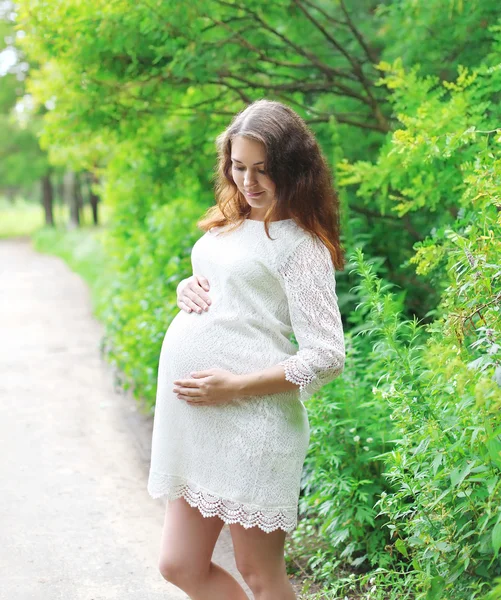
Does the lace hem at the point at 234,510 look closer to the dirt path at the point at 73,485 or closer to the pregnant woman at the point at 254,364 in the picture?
the pregnant woman at the point at 254,364

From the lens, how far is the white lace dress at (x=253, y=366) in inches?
102

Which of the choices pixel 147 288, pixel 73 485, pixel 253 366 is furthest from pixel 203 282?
pixel 147 288

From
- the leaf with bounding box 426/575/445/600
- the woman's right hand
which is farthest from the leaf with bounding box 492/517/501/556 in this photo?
the woman's right hand

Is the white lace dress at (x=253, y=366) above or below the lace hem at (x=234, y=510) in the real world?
above

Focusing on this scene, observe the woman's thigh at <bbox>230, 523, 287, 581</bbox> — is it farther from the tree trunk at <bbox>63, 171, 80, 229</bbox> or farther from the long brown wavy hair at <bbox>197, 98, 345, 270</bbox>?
the tree trunk at <bbox>63, 171, 80, 229</bbox>

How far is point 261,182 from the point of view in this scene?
268 centimetres

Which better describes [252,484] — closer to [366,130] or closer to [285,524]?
[285,524]

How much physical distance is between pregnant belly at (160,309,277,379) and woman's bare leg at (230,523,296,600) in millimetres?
518

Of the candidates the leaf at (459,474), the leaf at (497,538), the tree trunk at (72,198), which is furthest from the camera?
the tree trunk at (72,198)

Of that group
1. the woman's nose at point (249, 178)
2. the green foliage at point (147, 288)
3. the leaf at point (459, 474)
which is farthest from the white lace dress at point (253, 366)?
the green foliage at point (147, 288)

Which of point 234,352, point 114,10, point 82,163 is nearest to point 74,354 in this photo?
point 82,163

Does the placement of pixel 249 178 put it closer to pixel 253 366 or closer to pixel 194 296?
pixel 194 296

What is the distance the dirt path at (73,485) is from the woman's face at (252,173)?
6.73ft

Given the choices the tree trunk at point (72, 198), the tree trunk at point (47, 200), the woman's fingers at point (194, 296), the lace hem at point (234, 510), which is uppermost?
the woman's fingers at point (194, 296)
